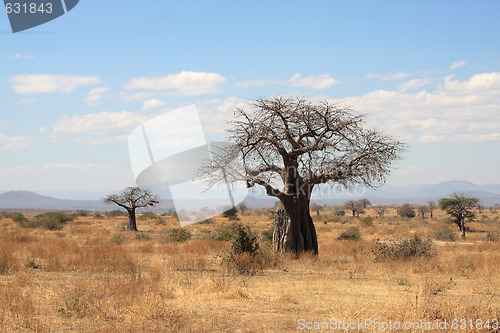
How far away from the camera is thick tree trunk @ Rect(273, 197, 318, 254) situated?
15.0 m

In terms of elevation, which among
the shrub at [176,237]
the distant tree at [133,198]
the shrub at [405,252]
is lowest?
the shrub at [405,252]

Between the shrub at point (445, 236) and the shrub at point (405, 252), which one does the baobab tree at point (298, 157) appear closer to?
the shrub at point (405, 252)

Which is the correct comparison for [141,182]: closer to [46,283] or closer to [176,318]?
[46,283]

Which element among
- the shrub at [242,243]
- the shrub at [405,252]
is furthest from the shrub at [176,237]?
the shrub at [405,252]

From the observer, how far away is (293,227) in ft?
49.5

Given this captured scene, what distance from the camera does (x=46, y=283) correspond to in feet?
32.8

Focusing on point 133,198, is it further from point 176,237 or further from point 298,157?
point 298,157

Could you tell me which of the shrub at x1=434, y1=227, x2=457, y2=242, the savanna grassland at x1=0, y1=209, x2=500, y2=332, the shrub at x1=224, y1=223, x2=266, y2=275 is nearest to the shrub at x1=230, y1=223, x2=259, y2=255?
the shrub at x1=224, y1=223, x2=266, y2=275

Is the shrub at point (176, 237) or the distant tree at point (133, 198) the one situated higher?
the distant tree at point (133, 198)

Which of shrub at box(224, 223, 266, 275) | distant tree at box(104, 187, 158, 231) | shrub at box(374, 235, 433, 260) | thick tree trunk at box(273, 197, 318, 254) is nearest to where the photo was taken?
shrub at box(224, 223, 266, 275)

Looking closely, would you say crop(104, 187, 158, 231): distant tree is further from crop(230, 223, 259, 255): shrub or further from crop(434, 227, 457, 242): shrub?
crop(230, 223, 259, 255): shrub

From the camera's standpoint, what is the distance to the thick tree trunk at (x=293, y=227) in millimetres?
15031

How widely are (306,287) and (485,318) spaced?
4057mm

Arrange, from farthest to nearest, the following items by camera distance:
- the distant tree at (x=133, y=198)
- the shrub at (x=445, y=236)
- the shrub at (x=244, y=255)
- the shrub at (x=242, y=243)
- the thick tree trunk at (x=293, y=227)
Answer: the distant tree at (x=133, y=198)
the shrub at (x=445, y=236)
the thick tree trunk at (x=293, y=227)
the shrub at (x=242, y=243)
the shrub at (x=244, y=255)
